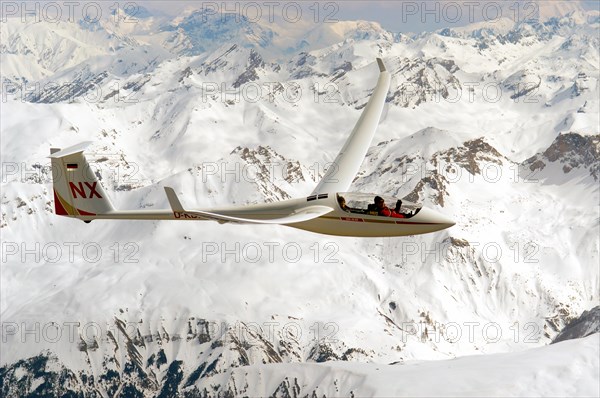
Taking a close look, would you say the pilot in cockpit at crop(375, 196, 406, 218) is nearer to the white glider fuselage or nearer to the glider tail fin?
the white glider fuselage

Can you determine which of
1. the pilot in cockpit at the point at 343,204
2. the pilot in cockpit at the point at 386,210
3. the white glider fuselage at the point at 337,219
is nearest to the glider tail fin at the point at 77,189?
the white glider fuselage at the point at 337,219

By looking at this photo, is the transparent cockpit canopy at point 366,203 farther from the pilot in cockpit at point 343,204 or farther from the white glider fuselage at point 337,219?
the white glider fuselage at point 337,219

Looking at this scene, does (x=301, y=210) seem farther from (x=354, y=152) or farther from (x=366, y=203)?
(x=354, y=152)

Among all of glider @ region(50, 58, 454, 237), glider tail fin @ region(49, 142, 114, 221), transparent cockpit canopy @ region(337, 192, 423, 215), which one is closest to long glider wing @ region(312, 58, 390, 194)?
glider @ region(50, 58, 454, 237)

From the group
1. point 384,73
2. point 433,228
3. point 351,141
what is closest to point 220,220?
point 433,228

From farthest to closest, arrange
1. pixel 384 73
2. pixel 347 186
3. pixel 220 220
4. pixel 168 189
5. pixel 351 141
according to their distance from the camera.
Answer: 1. pixel 384 73
2. pixel 351 141
3. pixel 347 186
4. pixel 220 220
5. pixel 168 189

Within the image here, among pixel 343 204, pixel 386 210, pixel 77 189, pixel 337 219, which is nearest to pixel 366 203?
pixel 386 210

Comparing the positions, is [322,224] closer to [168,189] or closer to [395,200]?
[395,200]
